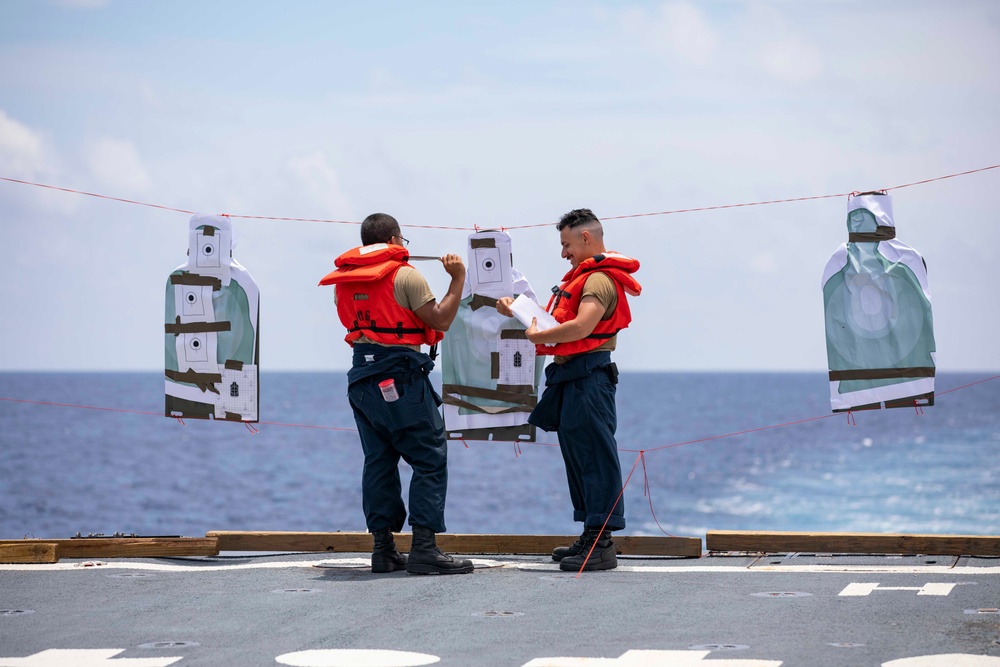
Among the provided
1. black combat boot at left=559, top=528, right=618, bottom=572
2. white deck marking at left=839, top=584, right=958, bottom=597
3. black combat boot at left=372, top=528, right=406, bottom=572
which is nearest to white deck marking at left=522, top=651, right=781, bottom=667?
white deck marking at left=839, top=584, right=958, bottom=597

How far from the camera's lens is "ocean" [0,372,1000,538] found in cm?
4234

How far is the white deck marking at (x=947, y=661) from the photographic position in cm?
435

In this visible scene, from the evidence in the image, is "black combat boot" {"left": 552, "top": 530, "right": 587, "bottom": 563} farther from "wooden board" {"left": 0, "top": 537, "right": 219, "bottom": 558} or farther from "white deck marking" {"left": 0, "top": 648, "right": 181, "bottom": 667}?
"white deck marking" {"left": 0, "top": 648, "right": 181, "bottom": 667}

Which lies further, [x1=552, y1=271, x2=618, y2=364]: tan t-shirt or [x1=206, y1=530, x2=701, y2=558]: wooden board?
[x1=206, y1=530, x2=701, y2=558]: wooden board

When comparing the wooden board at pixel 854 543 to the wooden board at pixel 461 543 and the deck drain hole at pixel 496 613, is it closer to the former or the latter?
the wooden board at pixel 461 543

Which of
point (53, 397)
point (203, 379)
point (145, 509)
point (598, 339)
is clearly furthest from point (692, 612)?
point (53, 397)

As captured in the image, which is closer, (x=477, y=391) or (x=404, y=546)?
(x=404, y=546)

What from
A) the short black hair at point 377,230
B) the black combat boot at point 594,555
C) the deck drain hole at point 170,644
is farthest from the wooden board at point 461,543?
the deck drain hole at point 170,644

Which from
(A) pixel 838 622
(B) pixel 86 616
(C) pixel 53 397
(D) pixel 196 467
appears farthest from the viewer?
(C) pixel 53 397

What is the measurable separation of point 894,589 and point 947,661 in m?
1.57

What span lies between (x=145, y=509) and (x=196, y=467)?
15.5m

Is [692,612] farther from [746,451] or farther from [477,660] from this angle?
[746,451]

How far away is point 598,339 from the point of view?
691 centimetres

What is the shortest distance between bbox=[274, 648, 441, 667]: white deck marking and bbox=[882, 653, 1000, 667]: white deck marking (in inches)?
62.0
